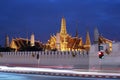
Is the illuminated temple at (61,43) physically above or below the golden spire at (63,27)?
below

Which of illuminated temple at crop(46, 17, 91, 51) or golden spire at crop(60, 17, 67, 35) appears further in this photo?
golden spire at crop(60, 17, 67, 35)

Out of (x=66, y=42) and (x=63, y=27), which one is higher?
(x=63, y=27)

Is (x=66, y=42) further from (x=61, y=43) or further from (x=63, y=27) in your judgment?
(x=63, y=27)

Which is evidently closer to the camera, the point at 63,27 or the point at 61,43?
the point at 61,43

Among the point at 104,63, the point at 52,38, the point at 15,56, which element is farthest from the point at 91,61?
the point at 52,38

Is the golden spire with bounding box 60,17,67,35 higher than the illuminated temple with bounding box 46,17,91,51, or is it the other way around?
the golden spire with bounding box 60,17,67,35

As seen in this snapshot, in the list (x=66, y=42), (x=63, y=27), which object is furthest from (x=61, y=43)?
(x=63, y=27)

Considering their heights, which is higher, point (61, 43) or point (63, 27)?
point (63, 27)

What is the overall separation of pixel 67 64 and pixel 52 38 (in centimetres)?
7320

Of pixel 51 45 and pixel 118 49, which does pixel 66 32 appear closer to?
pixel 51 45

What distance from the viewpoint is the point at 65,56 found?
174 feet

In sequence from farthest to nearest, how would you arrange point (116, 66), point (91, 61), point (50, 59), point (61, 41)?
point (61, 41) → point (50, 59) → point (91, 61) → point (116, 66)

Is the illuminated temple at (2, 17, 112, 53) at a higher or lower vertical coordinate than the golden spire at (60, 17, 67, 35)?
lower

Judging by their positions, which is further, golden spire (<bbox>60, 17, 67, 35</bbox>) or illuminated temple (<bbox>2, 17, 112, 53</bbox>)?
golden spire (<bbox>60, 17, 67, 35</bbox>)
